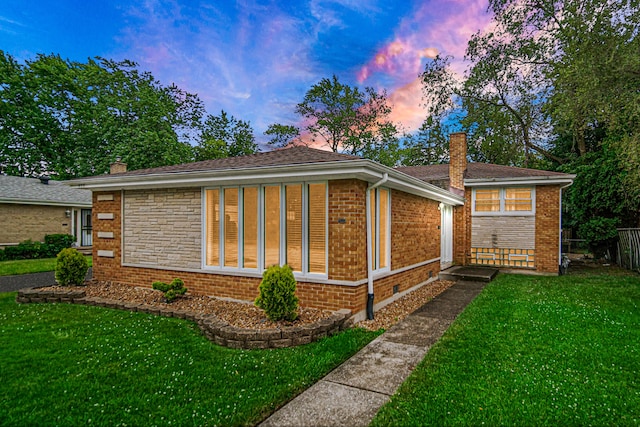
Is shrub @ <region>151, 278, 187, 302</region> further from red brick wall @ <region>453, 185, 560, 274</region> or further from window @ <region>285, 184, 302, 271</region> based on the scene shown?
red brick wall @ <region>453, 185, 560, 274</region>

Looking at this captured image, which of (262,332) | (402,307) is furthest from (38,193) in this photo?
(402,307)

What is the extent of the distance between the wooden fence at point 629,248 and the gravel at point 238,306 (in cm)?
999

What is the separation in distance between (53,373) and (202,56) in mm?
14925

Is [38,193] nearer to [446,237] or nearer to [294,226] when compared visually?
[294,226]

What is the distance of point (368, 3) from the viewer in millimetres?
11781

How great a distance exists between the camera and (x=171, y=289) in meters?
6.61

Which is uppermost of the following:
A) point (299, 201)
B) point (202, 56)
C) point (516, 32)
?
point (516, 32)

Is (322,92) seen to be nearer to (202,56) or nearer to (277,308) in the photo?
(202,56)

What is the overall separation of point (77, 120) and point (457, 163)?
27269 mm

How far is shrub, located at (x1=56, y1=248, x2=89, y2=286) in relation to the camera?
762 cm

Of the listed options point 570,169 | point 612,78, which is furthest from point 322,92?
point 612,78

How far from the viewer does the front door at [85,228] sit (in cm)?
1767

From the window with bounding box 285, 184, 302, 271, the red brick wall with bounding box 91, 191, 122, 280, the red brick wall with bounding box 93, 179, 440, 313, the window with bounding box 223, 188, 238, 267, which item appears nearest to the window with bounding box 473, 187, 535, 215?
the red brick wall with bounding box 93, 179, 440, 313

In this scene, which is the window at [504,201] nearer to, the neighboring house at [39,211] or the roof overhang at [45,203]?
the roof overhang at [45,203]
